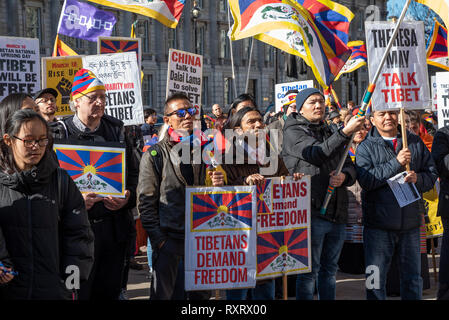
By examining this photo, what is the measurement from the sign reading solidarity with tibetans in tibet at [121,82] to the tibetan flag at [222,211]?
2531 mm

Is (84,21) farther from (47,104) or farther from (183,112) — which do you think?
(183,112)

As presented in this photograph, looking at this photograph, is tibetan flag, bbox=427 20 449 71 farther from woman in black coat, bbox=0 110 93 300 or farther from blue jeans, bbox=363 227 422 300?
woman in black coat, bbox=0 110 93 300

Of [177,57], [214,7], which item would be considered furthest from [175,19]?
[214,7]

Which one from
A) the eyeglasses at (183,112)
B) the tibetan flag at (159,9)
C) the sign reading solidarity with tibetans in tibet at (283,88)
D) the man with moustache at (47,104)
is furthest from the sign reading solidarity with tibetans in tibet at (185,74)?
the eyeglasses at (183,112)

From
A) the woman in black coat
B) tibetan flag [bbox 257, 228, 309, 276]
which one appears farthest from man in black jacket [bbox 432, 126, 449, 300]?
the woman in black coat

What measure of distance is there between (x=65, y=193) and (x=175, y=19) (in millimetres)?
5859

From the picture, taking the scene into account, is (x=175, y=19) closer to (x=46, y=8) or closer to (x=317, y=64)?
(x=317, y=64)

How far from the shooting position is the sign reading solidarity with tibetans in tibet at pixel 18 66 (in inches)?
308

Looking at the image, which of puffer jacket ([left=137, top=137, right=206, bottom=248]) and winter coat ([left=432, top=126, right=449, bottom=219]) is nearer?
puffer jacket ([left=137, top=137, right=206, bottom=248])

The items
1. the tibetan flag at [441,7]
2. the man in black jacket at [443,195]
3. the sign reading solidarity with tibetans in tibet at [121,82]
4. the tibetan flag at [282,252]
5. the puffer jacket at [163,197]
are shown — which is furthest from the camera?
the sign reading solidarity with tibetans in tibet at [121,82]

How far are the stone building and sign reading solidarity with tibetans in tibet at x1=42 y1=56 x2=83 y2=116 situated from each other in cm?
2996

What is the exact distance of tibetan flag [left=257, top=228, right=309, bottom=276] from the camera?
5156mm

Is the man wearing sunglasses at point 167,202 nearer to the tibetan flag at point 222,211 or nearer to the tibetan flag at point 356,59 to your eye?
the tibetan flag at point 222,211

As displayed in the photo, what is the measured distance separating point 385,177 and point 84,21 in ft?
24.7
